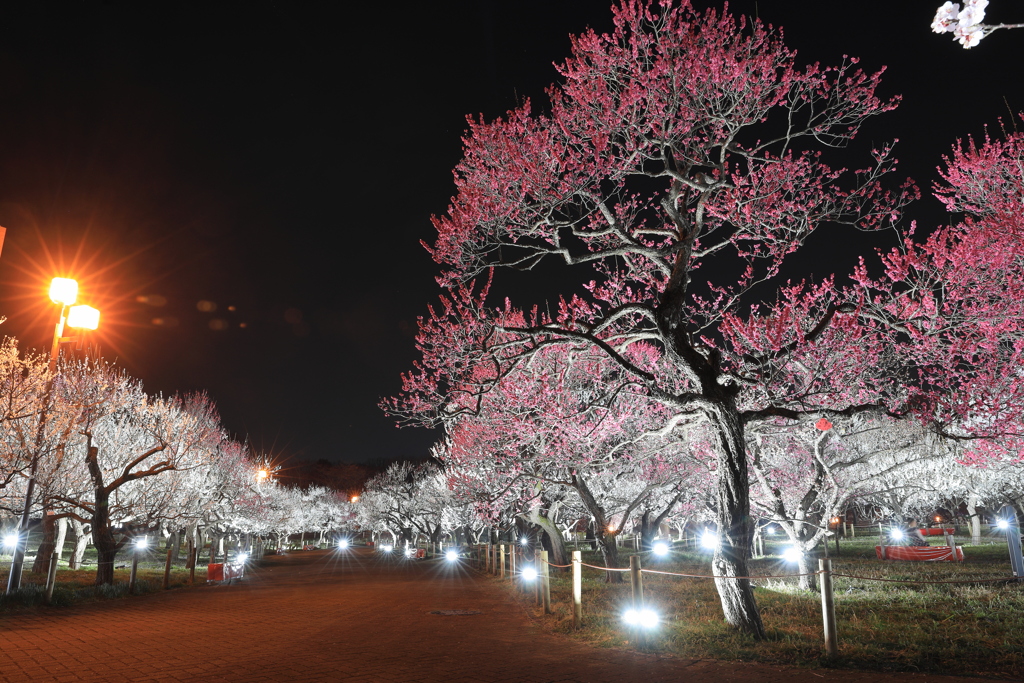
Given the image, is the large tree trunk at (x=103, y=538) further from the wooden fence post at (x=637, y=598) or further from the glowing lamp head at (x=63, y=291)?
the wooden fence post at (x=637, y=598)

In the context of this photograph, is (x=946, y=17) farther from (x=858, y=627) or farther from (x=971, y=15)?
(x=858, y=627)

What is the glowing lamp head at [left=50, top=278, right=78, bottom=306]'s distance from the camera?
520 inches

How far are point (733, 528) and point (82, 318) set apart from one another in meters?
14.7

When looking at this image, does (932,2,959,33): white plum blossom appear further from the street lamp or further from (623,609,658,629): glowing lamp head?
the street lamp

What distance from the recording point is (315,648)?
8.73 meters

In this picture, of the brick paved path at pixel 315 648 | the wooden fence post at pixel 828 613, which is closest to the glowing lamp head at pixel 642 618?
the brick paved path at pixel 315 648

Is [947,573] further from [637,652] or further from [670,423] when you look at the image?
[637,652]

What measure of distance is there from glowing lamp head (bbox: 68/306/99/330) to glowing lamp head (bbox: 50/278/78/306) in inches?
8.3

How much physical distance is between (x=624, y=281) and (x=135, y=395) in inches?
987

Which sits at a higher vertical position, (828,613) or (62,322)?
(62,322)

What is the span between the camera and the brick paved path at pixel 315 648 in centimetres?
684

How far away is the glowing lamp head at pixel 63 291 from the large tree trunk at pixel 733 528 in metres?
14.3

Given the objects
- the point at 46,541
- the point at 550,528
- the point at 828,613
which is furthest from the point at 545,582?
the point at 46,541

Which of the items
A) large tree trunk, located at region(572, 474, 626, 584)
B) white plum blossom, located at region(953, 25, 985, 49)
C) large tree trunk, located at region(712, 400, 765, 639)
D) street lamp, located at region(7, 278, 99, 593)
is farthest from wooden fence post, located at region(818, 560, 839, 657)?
street lamp, located at region(7, 278, 99, 593)
